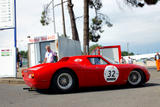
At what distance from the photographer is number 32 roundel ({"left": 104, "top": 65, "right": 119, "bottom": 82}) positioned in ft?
21.2

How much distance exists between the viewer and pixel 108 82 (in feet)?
21.4

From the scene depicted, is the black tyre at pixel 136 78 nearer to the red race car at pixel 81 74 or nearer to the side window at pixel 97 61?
the red race car at pixel 81 74

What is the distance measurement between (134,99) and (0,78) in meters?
7.16

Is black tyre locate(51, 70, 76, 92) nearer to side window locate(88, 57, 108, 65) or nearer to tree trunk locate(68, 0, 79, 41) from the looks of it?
side window locate(88, 57, 108, 65)

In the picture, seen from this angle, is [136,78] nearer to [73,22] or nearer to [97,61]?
[97,61]

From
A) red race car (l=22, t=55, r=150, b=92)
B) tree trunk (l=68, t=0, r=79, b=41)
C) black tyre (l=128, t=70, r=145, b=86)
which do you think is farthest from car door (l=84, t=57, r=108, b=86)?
tree trunk (l=68, t=0, r=79, b=41)

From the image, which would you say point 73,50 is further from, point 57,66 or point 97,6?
point 57,66

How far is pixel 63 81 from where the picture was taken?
6055 mm

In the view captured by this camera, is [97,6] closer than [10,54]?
No

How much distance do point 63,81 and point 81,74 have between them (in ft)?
1.77

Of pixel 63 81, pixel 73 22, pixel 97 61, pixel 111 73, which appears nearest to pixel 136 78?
pixel 111 73

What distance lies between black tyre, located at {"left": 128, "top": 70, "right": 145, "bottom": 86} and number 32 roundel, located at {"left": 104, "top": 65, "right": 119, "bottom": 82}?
1.86 ft

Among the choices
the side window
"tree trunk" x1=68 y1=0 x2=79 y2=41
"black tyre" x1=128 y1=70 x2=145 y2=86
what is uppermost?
"tree trunk" x1=68 y1=0 x2=79 y2=41

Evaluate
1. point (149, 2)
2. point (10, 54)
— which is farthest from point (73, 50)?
point (149, 2)
